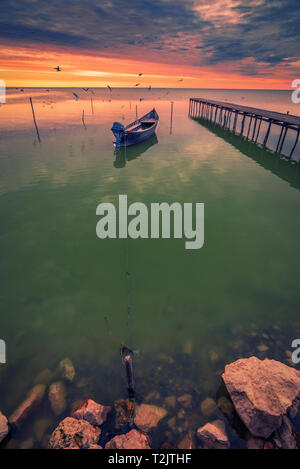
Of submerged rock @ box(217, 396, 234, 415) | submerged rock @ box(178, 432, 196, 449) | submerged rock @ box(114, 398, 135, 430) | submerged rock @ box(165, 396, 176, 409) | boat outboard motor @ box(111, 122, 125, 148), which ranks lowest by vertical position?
submerged rock @ box(178, 432, 196, 449)

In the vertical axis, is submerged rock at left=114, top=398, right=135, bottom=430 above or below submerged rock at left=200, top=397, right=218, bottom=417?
below

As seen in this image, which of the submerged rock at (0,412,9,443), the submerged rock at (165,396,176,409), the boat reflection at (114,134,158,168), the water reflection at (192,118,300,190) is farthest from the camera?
the boat reflection at (114,134,158,168)

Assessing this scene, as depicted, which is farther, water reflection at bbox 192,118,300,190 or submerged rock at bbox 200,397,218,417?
water reflection at bbox 192,118,300,190

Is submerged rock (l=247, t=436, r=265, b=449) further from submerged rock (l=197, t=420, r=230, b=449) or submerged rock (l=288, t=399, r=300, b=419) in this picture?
submerged rock (l=288, t=399, r=300, b=419)

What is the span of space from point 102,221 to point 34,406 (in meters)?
11.2

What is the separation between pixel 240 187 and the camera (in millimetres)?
21516

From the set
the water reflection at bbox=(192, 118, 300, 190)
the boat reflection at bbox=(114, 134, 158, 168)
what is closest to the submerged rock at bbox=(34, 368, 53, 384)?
the boat reflection at bbox=(114, 134, 158, 168)

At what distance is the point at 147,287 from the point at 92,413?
18.0 feet

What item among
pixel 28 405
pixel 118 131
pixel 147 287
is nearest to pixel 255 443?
pixel 28 405

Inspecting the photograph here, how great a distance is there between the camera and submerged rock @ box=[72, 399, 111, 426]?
19.0ft

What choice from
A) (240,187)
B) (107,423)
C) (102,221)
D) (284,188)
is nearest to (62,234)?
(102,221)

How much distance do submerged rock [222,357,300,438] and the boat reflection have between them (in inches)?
974

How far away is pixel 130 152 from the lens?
32406 millimetres

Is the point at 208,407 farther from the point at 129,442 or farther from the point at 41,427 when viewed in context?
the point at 41,427
